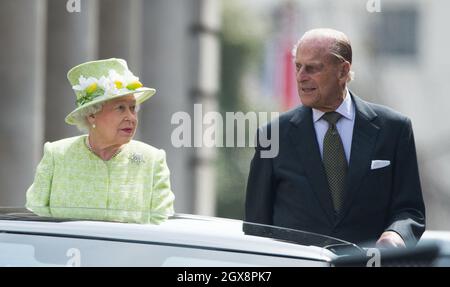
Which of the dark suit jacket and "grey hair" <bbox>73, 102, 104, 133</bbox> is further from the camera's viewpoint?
"grey hair" <bbox>73, 102, 104, 133</bbox>

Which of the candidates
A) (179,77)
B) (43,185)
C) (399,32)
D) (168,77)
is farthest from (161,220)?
(399,32)

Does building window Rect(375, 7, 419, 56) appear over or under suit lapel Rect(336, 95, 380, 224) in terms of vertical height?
over

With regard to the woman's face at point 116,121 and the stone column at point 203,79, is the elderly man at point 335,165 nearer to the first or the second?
the woman's face at point 116,121

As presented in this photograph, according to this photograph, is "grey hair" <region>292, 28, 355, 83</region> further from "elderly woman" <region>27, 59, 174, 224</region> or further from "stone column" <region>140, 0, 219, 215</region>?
"stone column" <region>140, 0, 219, 215</region>

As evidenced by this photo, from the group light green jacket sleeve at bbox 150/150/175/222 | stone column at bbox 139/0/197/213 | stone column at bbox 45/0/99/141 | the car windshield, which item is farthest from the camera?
stone column at bbox 139/0/197/213

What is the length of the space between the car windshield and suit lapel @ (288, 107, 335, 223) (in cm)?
96

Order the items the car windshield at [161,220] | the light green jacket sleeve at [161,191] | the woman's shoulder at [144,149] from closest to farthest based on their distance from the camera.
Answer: the car windshield at [161,220]
the light green jacket sleeve at [161,191]
the woman's shoulder at [144,149]

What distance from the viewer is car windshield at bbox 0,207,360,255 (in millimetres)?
5203

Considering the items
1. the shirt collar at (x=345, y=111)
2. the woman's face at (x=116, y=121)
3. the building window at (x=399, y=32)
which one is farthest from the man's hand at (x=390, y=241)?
the building window at (x=399, y=32)

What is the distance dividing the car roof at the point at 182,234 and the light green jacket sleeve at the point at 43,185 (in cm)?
Answer: 92

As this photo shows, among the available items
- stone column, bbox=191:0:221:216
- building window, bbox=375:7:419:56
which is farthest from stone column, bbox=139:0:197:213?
building window, bbox=375:7:419:56

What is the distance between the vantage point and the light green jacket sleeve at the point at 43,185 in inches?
246

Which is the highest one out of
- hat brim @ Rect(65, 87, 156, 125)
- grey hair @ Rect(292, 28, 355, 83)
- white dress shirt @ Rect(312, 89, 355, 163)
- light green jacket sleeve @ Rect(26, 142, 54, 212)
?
grey hair @ Rect(292, 28, 355, 83)
